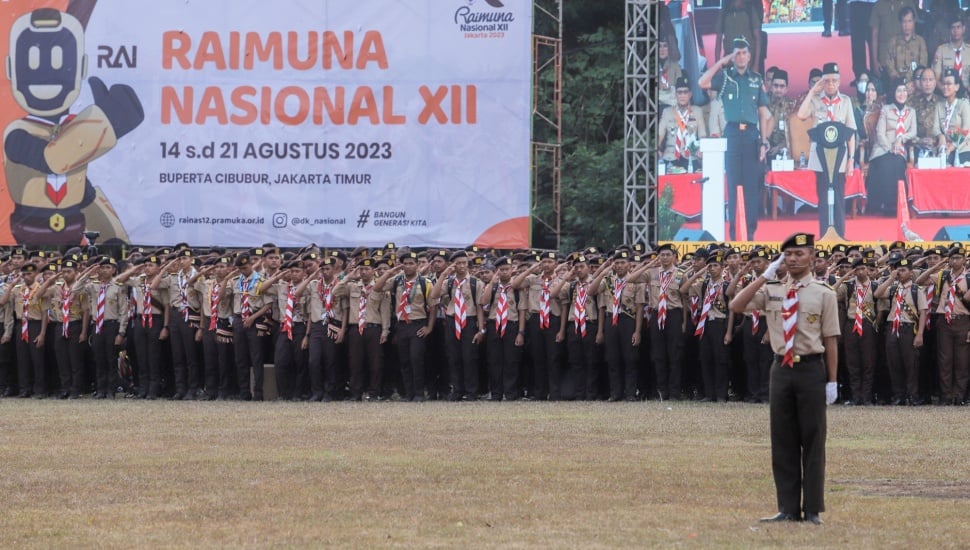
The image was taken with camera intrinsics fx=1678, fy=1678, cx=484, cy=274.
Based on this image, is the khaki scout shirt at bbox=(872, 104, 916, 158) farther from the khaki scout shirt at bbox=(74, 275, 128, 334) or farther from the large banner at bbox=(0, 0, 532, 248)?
the khaki scout shirt at bbox=(74, 275, 128, 334)

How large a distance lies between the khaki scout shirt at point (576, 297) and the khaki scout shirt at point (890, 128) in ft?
19.9

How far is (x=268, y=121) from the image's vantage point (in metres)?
24.9

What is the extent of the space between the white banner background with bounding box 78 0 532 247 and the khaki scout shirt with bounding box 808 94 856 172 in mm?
4023

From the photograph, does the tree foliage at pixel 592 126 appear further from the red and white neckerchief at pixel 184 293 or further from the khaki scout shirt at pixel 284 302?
the red and white neckerchief at pixel 184 293

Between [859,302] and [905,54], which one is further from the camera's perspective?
[905,54]

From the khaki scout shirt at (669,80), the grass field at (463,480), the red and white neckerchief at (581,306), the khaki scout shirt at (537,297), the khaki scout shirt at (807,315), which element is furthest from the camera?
the khaki scout shirt at (669,80)

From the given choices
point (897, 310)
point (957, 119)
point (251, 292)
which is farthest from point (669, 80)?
point (251, 292)

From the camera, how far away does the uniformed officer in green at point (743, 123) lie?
77.7ft

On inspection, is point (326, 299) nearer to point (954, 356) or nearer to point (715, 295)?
point (715, 295)

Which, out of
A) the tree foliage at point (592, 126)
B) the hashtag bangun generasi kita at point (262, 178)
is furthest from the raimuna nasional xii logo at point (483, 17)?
the tree foliage at point (592, 126)

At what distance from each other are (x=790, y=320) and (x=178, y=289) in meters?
12.4

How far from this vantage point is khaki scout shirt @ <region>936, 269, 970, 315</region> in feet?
60.0

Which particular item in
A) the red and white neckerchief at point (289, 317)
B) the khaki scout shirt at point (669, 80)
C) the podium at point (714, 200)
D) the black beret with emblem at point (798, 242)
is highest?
the khaki scout shirt at point (669, 80)

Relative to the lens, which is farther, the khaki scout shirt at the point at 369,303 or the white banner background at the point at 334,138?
the white banner background at the point at 334,138
